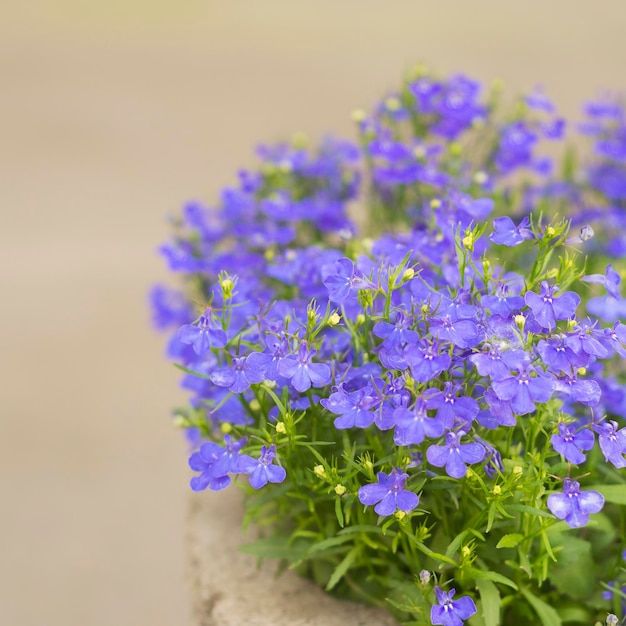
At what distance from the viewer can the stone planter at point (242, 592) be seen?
3.51 ft

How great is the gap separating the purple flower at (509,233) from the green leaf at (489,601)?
36 centimetres

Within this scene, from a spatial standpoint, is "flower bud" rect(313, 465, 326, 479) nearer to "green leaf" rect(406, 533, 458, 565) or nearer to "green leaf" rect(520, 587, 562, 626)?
"green leaf" rect(406, 533, 458, 565)

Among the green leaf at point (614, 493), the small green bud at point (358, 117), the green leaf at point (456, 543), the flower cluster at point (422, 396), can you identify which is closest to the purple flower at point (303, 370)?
the flower cluster at point (422, 396)

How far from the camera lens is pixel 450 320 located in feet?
2.74

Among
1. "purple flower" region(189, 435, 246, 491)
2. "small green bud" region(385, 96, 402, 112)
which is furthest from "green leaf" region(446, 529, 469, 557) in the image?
"small green bud" region(385, 96, 402, 112)

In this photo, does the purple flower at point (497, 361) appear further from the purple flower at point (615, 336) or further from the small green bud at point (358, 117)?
the small green bud at point (358, 117)

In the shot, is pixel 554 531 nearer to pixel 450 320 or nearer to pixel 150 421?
pixel 450 320

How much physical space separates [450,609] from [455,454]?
6.8 inches

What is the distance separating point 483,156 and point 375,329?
0.77m

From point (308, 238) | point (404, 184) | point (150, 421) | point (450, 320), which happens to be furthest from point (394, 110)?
point (150, 421)

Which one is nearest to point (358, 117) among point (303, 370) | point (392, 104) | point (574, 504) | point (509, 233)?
point (392, 104)

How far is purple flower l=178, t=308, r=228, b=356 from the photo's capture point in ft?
2.94

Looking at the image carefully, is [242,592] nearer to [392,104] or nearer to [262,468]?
[262,468]

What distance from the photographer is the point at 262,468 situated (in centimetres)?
87
